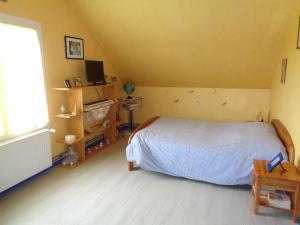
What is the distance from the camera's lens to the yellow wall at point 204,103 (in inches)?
163

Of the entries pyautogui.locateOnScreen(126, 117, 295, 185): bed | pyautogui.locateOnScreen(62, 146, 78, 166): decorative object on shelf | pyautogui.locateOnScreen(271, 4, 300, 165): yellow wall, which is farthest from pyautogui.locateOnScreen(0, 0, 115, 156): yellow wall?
pyautogui.locateOnScreen(271, 4, 300, 165): yellow wall

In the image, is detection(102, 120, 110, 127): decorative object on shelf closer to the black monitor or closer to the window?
the black monitor

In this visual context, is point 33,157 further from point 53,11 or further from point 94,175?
point 53,11

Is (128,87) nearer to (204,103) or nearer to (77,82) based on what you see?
(77,82)

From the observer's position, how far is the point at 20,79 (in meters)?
2.64

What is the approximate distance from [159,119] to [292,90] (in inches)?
78.2

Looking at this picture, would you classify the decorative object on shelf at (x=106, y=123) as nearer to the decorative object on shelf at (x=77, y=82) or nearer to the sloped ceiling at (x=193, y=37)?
the decorative object on shelf at (x=77, y=82)

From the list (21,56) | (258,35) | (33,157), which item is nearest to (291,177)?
(258,35)


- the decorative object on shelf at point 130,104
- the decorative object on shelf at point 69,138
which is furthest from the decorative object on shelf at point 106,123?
the decorative object on shelf at point 69,138

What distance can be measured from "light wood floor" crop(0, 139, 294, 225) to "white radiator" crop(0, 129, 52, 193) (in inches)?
6.6

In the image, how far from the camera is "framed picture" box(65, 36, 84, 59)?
3.33 m

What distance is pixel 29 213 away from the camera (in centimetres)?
224

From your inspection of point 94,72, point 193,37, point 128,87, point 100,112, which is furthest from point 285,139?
point 128,87

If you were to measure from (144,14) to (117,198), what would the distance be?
2.42m
